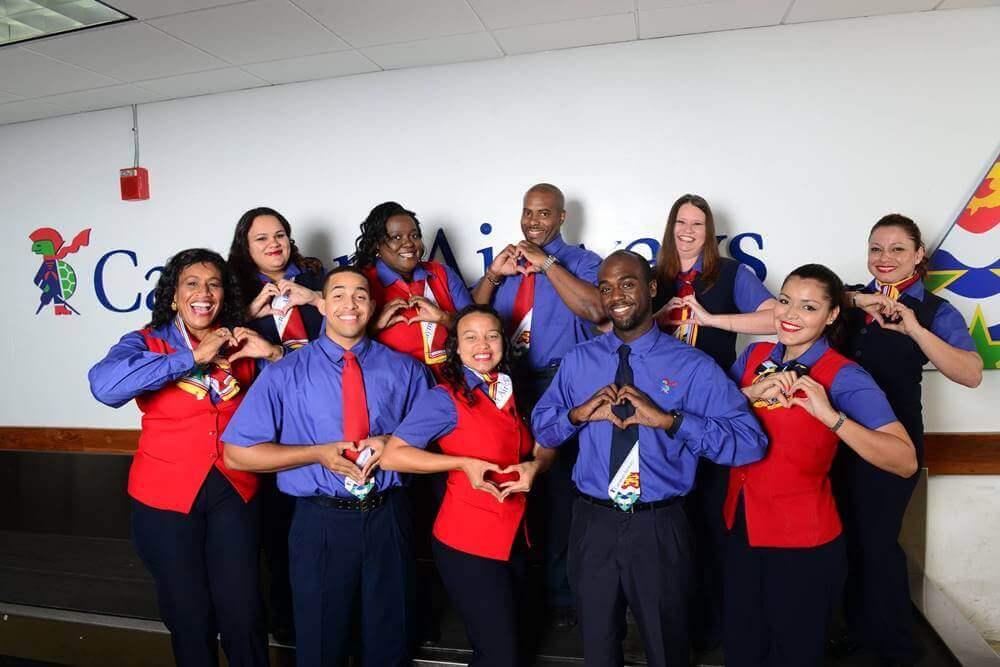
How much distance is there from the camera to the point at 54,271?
16.2 ft

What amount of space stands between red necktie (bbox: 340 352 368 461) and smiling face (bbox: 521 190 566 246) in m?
1.14

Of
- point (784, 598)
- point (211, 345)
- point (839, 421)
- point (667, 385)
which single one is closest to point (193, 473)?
point (211, 345)

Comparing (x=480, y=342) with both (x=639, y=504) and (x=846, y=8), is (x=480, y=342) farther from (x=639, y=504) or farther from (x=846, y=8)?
(x=846, y=8)

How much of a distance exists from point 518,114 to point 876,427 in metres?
2.64

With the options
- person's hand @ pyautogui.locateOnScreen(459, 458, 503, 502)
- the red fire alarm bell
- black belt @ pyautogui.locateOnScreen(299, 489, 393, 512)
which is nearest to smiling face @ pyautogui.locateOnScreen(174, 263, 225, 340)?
black belt @ pyautogui.locateOnScreen(299, 489, 393, 512)

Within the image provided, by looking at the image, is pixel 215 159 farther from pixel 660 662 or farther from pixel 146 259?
pixel 660 662

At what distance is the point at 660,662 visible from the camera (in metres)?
2.12

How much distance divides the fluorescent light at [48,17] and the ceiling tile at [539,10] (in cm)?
171

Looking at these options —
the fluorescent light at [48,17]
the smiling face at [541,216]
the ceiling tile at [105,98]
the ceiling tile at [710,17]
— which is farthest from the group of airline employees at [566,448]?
the ceiling tile at [105,98]

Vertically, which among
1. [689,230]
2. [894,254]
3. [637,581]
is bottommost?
[637,581]

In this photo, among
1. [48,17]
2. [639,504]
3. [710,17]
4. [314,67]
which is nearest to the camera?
[639,504]

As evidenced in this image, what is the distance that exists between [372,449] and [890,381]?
202cm

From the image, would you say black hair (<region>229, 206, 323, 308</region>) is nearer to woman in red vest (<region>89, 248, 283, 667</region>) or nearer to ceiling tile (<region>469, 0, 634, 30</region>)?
woman in red vest (<region>89, 248, 283, 667</region>)

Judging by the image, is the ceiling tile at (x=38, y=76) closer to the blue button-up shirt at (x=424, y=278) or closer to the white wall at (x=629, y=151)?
the white wall at (x=629, y=151)
